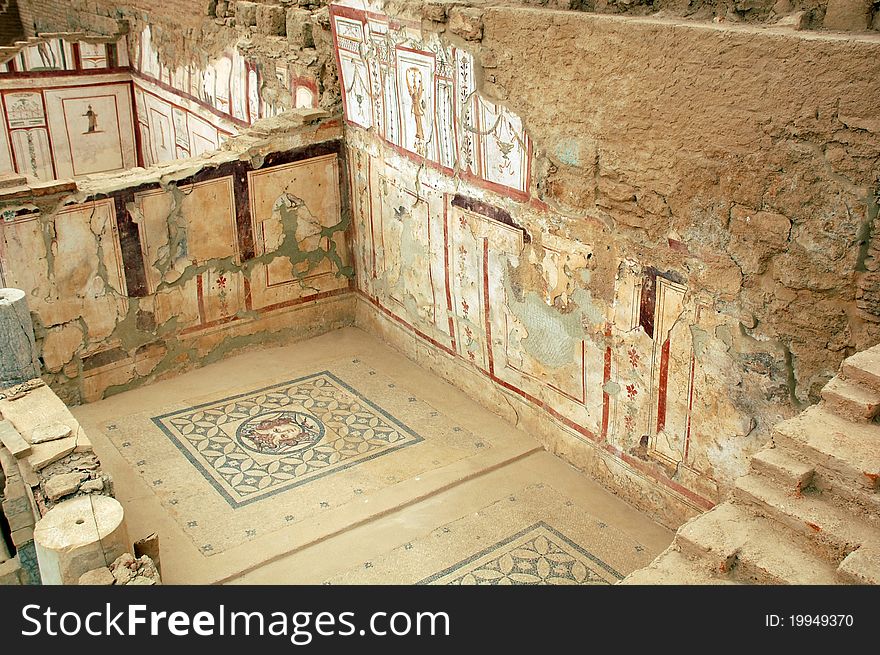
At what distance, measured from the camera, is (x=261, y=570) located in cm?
341

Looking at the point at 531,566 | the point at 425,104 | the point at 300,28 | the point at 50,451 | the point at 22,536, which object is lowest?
the point at 531,566

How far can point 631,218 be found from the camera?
11.2ft

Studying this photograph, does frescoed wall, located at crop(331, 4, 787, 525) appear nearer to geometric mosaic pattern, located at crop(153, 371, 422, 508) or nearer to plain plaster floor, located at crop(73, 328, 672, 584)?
plain plaster floor, located at crop(73, 328, 672, 584)

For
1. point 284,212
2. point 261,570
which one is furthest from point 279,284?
point 261,570

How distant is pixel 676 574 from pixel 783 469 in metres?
0.39

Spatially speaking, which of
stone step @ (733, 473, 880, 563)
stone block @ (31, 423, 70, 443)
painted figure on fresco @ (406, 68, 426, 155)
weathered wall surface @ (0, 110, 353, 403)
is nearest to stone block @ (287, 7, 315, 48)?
weathered wall surface @ (0, 110, 353, 403)

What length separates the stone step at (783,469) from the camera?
7.55ft

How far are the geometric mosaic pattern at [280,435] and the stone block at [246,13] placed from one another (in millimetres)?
2567

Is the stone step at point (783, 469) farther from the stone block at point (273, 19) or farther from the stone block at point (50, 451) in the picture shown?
the stone block at point (273, 19)

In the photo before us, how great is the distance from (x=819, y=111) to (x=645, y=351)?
1150mm

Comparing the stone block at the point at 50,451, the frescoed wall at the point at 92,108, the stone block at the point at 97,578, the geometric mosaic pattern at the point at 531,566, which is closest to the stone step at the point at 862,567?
the geometric mosaic pattern at the point at 531,566

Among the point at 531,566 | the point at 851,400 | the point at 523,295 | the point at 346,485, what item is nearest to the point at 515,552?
the point at 531,566

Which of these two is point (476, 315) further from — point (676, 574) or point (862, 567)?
point (862, 567)

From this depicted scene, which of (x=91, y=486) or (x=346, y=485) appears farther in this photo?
(x=346, y=485)
